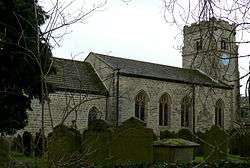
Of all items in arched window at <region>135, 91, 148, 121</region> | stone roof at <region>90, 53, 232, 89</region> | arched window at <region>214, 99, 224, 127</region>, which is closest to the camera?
stone roof at <region>90, 53, 232, 89</region>

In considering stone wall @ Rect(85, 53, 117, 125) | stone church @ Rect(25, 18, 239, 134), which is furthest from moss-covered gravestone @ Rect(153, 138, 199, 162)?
stone wall @ Rect(85, 53, 117, 125)

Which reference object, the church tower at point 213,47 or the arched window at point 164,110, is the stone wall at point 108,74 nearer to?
the arched window at point 164,110

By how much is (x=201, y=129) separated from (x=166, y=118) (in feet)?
12.9

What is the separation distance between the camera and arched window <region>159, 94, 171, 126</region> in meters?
32.9

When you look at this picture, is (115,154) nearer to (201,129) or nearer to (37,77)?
(37,77)

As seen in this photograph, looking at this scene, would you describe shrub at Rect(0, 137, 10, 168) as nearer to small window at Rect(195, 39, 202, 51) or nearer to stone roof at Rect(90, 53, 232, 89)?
small window at Rect(195, 39, 202, 51)

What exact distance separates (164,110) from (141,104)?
2.55 m

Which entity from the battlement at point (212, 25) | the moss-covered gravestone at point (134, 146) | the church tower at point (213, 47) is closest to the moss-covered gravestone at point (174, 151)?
the moss-covered gravestone at point (134, 146)

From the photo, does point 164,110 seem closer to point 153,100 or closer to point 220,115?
point 153,100

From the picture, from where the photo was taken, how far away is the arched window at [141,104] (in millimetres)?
31297

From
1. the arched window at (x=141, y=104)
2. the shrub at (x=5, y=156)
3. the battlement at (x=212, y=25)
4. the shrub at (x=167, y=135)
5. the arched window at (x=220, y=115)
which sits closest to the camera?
the battlement at (x=212, y=25)

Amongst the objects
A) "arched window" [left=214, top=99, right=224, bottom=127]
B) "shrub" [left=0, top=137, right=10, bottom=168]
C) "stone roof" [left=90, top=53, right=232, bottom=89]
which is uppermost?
"stone roof" [left=90, top=53, right=232, bottom=89]

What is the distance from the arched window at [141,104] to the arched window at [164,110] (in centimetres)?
175

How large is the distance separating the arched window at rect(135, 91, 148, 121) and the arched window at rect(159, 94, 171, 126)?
1750mm
